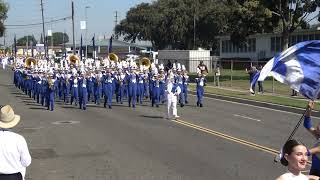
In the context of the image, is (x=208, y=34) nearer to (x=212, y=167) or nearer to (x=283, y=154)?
(x=212, y=167)

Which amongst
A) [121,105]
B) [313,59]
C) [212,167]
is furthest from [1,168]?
[121,105]

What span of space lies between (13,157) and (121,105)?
19.9 m

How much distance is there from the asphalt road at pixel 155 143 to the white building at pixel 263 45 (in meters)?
35.1

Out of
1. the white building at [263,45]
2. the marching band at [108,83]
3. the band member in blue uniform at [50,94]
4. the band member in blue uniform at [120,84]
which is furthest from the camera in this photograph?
the white building at [263,45]

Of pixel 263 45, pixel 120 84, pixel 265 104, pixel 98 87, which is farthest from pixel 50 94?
pixel 263 45

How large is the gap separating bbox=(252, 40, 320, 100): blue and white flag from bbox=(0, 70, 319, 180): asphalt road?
12.6ft

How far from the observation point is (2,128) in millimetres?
6383

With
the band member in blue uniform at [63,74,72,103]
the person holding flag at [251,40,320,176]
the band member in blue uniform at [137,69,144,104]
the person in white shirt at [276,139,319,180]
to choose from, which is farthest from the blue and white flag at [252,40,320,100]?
the band member in blue uniform at [63,74,72,103]

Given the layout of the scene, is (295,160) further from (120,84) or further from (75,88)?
(120,84)

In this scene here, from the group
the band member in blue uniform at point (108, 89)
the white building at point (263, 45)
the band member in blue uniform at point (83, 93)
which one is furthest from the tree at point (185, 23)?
the band member in blue uniform at point (83, 93)

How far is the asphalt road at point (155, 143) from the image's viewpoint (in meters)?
10.7

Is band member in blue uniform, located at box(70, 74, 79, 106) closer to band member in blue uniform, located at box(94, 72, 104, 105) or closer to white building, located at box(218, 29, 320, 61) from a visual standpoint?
band member in blue uniform, located at box(94, 72, 104, 105)

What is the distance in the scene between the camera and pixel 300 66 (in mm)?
6457

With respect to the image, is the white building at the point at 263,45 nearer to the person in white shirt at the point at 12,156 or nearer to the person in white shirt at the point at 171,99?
the person in white shirt at the point at 171,99
